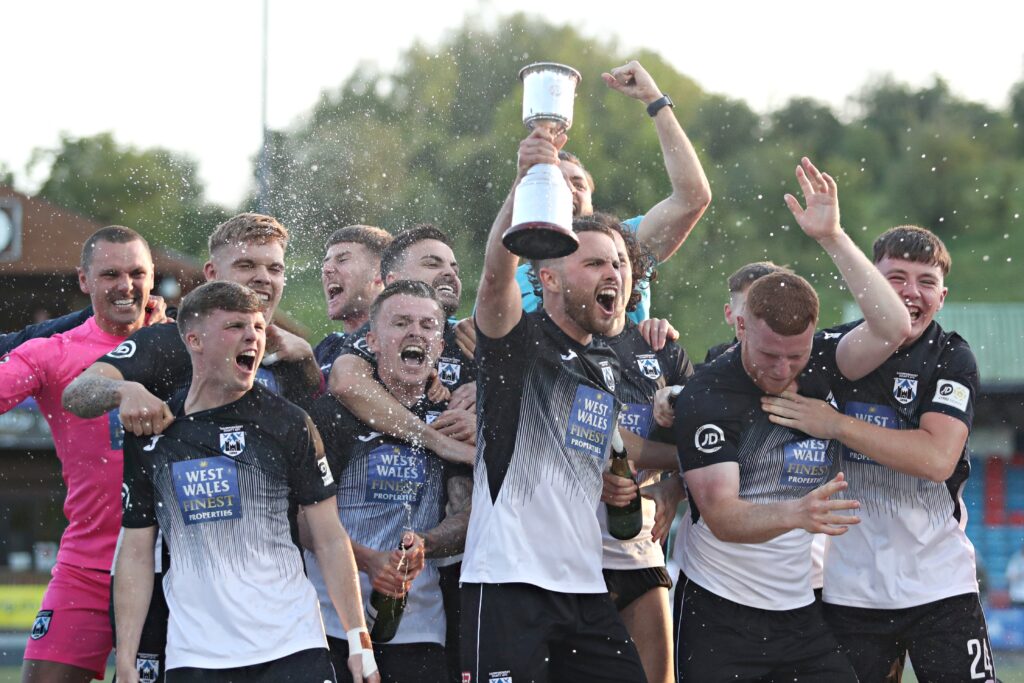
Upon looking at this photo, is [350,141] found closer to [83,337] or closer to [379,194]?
[379,194]

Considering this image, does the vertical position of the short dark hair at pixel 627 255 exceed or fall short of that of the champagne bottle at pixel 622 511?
it exceeds it

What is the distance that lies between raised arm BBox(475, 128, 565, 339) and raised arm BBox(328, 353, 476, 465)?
80cm

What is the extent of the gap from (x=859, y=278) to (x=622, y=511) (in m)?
1.23

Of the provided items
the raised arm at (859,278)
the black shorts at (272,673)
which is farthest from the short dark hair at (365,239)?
the black shorts at (272,673)

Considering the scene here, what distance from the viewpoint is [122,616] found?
14.9 feet

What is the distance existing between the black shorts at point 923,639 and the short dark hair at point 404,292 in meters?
2.01

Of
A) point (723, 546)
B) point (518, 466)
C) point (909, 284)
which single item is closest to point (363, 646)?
point (518, 466)

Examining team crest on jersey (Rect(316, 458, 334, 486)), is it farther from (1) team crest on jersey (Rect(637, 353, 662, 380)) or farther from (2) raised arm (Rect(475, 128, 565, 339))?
(1) team crest on jersey (Rect(637, 353, 662, 380))

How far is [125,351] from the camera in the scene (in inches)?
197

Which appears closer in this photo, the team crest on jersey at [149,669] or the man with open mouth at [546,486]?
the man with open mouth at [546,486]

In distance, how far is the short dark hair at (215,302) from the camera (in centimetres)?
466

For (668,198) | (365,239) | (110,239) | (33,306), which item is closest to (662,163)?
(33,306)

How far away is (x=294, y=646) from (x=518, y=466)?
3.24 ft

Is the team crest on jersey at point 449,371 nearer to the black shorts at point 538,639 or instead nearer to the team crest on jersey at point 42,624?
the black shorts at point 538,639
